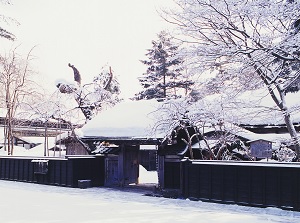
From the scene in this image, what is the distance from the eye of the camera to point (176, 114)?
14883mm

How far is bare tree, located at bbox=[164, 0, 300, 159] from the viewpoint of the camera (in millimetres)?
8016

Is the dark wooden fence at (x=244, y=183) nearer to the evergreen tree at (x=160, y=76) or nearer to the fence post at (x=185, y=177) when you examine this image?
the fence post at (x=185, y=177)

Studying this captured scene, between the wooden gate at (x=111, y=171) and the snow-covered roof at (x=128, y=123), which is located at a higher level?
the snow-covered roof at (x=128, y=123)

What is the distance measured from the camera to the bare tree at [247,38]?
8.02 m

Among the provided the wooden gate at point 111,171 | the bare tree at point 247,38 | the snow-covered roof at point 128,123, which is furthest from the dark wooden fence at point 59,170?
the bare tree at point 247,38

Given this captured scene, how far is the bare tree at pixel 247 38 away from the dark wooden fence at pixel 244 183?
2.15 m

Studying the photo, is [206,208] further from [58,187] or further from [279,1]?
[58,187]

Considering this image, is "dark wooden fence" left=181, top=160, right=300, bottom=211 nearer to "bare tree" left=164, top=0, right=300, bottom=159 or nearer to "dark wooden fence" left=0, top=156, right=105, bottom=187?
"bare tree" left=164, top=0, right=300, bottom=159

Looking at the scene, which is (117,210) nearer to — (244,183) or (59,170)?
(244,183)

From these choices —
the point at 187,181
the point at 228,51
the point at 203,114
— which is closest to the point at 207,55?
the point at 228,51

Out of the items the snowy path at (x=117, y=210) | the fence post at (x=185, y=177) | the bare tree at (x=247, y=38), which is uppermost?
the bare tree at (x=247, y=38)

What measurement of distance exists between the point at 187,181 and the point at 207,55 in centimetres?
630

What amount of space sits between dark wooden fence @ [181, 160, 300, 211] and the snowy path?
409mm

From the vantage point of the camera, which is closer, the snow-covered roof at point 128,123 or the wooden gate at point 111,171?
the snow-covered roof at point 128,123
